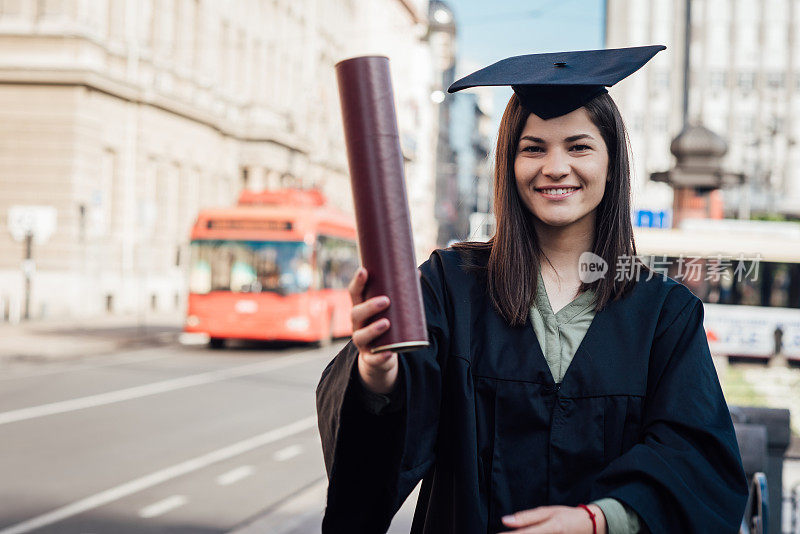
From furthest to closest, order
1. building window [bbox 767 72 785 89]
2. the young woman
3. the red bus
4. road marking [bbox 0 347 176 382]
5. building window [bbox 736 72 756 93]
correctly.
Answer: building window [bbox 767 72 785 89] → building window [bbox 736 72 756 93] → the red bus → road marking [bbox 0 347 176 382] → the young woman

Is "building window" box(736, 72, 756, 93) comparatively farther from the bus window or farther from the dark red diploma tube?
the dark red diploma tube

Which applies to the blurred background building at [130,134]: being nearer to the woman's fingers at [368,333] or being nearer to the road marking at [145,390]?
the road marking at [145,390]

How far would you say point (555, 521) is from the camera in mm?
1814

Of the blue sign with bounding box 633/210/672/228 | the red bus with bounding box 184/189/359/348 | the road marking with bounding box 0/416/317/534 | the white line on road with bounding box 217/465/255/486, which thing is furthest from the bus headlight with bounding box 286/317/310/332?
the white line on road with bounding box 217/465/255/486

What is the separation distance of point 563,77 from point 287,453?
762 centimetres

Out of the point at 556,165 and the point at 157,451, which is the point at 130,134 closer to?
the point at 157,451

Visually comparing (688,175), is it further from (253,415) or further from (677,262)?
(253,415)

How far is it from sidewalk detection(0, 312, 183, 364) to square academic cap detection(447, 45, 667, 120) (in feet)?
53.4

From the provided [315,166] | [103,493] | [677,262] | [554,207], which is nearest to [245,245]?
[677,262]

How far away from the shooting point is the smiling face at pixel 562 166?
208 cm

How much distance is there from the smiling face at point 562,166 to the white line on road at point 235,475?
6197mm

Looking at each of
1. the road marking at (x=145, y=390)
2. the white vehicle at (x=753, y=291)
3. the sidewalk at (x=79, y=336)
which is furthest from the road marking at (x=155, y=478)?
the white vehicle at (x=753, y=291)

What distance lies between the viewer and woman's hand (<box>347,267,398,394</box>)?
159 cm

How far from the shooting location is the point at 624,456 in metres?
1.89
